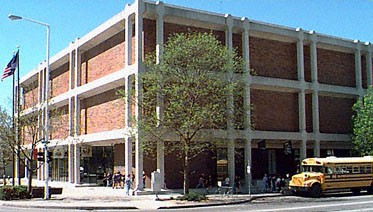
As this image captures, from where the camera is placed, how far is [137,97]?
34.8 meters

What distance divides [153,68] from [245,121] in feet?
30.6

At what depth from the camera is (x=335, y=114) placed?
49.9 meters

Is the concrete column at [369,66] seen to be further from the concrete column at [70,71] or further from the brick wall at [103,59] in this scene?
the concrete column at [70,71]

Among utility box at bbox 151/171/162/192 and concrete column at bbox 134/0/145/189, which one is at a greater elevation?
concrete column at bbox 134/0/145/189

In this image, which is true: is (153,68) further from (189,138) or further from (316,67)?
(316,67)

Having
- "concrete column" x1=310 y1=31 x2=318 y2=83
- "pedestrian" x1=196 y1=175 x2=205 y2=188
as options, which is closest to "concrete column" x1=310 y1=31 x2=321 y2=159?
"concrete column" x1=310 y1=31 x2=318 y2=83

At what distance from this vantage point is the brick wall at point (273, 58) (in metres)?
44.9

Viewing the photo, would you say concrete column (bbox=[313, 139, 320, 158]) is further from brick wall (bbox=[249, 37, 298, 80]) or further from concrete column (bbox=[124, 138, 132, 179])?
concrete column (bbox=[124, 138, 132, 179])

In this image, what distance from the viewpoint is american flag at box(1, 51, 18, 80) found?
1682 inches

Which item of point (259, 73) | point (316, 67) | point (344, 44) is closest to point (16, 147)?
point (259, 73)

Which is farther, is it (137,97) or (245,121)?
(245,121)

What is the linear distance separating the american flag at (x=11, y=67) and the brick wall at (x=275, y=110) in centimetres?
2047

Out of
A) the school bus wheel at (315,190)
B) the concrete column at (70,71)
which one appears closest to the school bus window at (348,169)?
the school bus wheel at (315,190)

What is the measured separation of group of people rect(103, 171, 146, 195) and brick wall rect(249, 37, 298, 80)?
14.5 metres
